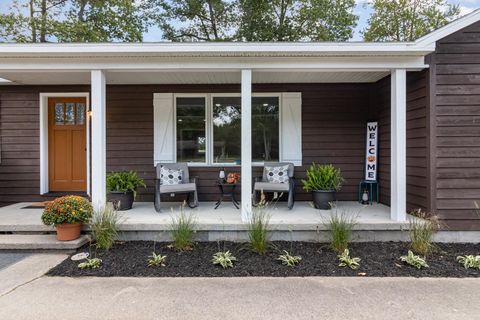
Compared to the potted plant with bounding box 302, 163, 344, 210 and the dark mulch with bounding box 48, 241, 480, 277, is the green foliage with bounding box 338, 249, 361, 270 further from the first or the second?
the potted plant with bounding box 302, 163, 344, 210

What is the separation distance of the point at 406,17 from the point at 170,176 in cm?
1312

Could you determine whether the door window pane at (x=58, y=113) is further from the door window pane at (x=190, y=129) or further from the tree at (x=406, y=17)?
the tree at (x=406, y=17)

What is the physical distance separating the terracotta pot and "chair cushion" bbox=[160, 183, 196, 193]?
1249 millimetres

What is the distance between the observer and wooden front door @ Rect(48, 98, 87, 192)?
5660mm

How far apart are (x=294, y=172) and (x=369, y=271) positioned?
2.58 metres

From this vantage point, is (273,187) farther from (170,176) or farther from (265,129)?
(170,176)

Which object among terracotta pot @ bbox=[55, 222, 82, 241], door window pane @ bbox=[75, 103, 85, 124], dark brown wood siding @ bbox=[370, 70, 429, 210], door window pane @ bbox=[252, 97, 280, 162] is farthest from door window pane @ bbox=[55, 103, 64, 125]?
dark brown wood siding @ bbox=[370, 70, 429, 210]

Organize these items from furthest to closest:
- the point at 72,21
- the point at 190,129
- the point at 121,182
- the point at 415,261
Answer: the point at 72,21
the point at 190,129
the point at 121,182
the point at 415,261

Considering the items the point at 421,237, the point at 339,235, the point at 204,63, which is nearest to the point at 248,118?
the point at 204,63

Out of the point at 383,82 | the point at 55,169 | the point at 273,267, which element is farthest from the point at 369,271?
the point at 55,169

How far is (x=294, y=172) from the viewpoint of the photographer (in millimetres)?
5500

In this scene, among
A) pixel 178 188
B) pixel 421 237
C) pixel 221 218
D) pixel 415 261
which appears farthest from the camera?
pixel 178 188

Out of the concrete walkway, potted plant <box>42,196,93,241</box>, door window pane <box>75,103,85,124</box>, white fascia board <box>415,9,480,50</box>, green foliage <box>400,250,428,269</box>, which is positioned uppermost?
white fascia board <box>415,9,480,50</box>

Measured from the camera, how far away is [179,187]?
185 inches
